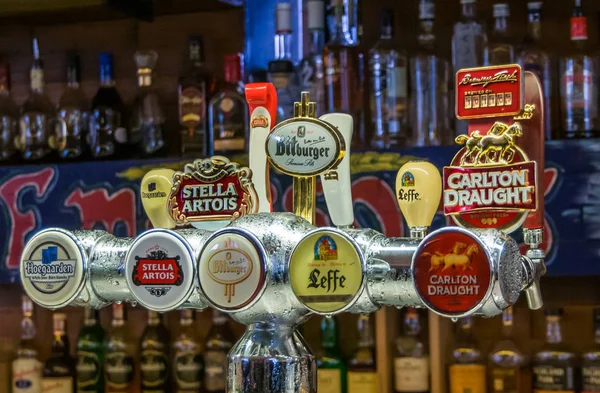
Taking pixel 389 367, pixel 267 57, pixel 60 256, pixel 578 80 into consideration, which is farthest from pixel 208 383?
pixel 60 256

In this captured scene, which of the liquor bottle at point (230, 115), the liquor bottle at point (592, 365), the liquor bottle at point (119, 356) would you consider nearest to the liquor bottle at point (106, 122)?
the liquor bottle at point (230, 115)

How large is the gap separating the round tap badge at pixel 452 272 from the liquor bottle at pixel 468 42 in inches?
54.8

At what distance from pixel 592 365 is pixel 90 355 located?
1.16 m

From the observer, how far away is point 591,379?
1984 mm

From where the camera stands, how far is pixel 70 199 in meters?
2.35

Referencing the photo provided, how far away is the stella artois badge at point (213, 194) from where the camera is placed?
2.80 ft

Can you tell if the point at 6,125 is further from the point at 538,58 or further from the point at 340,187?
the point at 340,187

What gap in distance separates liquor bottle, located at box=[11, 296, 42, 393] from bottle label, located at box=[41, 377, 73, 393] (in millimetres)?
57

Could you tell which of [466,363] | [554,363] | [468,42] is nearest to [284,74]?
[468,42]

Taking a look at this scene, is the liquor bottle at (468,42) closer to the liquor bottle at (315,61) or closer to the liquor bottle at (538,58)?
the liquor bottle at (538,58)

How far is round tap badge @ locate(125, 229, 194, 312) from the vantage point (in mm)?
799

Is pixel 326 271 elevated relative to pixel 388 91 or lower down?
lower down

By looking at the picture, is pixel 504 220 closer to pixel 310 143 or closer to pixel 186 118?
pixel 310 143

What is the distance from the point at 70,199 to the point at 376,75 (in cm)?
79
